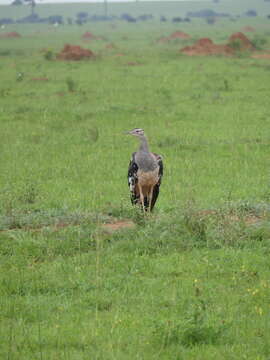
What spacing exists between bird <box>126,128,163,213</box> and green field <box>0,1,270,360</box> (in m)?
0.33

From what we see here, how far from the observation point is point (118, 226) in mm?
9188

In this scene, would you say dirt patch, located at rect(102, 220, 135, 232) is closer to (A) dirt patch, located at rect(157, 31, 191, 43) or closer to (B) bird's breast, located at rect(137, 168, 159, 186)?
(B) bird's breast, located at rect(137, 168, 159, 186)

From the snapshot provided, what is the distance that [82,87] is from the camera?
25.1 meters

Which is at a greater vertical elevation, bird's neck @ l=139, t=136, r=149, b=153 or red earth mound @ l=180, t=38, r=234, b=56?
bird's neck @ l=139, t=136, r=149, b=153

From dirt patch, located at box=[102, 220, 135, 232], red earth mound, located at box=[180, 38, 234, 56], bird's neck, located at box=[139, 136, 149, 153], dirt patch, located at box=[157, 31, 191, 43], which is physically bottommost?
dirt patch, located at box=[157, 31, 191, 43]

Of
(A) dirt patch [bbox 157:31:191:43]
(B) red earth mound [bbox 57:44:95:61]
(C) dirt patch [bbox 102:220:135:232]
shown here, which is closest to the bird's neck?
(C) dirt patch [bbox 102:220:135:232]

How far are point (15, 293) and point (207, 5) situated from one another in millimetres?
151138

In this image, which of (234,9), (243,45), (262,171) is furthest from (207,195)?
(234,9)

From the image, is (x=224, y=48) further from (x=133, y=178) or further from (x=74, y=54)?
(x=133, y=178)

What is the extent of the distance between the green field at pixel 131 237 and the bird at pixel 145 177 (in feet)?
1.08

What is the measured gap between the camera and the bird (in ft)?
32.4

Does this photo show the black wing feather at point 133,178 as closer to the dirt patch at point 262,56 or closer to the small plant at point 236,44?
the dirt patch at point 262,56

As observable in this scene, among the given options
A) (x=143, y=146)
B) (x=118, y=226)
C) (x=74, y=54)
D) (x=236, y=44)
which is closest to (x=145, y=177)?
(x=143, y=146)

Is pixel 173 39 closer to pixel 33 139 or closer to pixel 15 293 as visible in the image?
pixel 33 139
